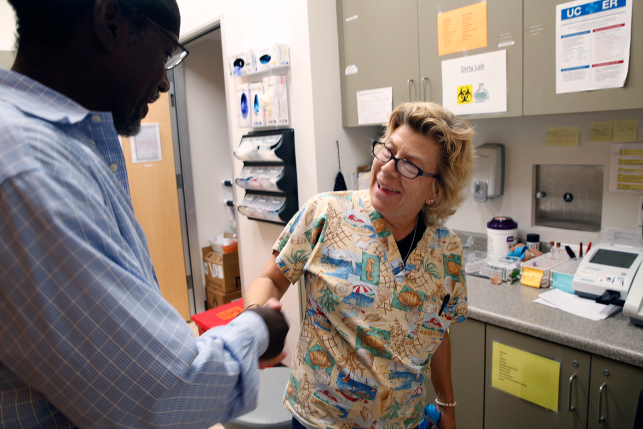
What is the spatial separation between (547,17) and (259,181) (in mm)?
1649

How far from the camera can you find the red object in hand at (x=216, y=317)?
9.11ft

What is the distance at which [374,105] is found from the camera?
2.25 m

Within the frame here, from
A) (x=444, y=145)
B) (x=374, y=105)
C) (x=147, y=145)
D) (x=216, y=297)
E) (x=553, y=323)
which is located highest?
(x=374, y=105)

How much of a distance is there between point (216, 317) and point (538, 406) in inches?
79.6

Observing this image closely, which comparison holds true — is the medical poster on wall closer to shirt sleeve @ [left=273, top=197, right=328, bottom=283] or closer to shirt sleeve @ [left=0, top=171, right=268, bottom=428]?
shirt sleeve @ [left=273, top=197, right=328, bottom=283]

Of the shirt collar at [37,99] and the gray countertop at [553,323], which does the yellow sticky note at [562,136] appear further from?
the shirt collar at [37,99]

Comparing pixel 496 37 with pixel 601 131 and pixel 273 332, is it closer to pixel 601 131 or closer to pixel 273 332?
pixel 601 131

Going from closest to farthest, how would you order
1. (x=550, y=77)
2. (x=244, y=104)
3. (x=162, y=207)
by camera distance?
(x=550, y=77) < (x=244, y=104) < (x=162, y=207)

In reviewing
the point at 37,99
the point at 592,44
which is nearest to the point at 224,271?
the point at 592,44

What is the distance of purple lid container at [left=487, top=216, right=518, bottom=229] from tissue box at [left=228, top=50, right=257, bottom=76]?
1621 millimetres

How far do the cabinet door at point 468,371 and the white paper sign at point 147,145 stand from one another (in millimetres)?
2805

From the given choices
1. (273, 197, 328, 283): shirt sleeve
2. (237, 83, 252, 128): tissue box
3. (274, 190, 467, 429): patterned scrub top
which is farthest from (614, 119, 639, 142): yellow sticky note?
(237, 83, 252, 128): tissue box

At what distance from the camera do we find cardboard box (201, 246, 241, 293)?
3.65 meters

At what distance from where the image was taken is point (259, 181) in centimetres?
252
